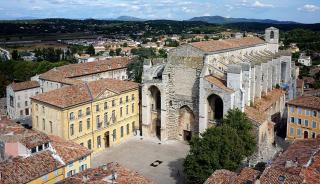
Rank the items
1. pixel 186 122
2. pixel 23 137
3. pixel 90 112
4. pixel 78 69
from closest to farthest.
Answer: pixel 23 137 < pixel 90 112 < pixel 186 122 < pixel 78 69

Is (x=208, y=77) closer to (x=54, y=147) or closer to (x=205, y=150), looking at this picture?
(x=205, y=150)

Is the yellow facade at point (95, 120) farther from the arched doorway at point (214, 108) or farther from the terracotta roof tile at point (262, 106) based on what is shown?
the terracotta roof tile at point (262, 106)

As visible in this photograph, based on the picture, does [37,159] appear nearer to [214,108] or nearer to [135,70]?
[214,108]

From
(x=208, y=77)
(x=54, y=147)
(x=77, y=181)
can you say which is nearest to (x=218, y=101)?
(x=208, y=77)

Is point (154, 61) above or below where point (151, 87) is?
above

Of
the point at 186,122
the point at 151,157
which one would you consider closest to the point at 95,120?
the point at 151,157
